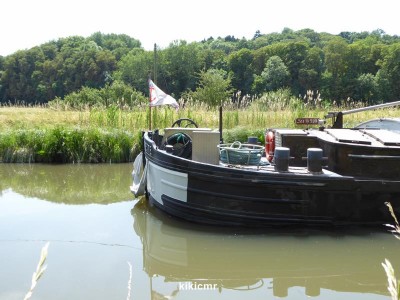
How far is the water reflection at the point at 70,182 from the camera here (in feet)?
30.2

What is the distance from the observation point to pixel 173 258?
579 centimetres

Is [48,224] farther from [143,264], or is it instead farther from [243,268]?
[243,268]

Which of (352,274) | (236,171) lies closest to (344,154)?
(236,171)

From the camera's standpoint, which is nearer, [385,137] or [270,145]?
[385,137]

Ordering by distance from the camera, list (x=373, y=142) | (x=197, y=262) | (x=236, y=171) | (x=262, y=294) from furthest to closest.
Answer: (x=373, y=142) → (x=236, y=171) → (x=197, y=262) → (x=262, y=294)

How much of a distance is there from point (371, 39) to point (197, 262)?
75542mm

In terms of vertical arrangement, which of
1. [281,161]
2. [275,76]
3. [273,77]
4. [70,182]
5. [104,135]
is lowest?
[70,182]

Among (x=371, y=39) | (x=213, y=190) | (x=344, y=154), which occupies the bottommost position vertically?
(x=213, y=190)

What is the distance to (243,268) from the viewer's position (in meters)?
5.36

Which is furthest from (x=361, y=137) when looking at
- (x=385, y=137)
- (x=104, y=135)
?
(x=104, y=135)

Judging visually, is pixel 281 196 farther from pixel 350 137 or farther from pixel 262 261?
pixel 350 137

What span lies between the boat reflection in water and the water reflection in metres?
2.49

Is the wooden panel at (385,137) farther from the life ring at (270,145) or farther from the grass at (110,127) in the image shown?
the grass at (110,127)

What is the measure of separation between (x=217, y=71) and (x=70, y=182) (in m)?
48.3
